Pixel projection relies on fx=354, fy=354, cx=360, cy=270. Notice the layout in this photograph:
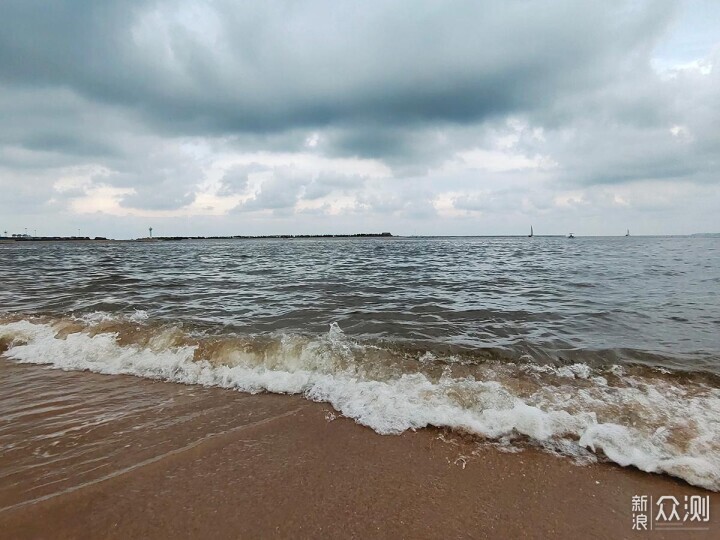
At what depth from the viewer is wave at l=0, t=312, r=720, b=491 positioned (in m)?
3.74

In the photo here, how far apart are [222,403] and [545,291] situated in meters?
12.1

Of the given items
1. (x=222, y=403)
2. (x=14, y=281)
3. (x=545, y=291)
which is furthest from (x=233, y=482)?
(x=14, y=281)

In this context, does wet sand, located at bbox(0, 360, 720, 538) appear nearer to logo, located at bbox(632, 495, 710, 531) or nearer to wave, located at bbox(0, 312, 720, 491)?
logo, located at bbox(632, 495, 710, 531)

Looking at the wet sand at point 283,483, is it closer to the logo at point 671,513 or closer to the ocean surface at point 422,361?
the logo at point 671,513

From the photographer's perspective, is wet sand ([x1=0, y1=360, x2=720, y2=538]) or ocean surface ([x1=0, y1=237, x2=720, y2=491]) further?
ocean surface ([x1=0, y1=237, x2=720, y2=491])

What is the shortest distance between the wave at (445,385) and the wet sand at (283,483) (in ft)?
0.86

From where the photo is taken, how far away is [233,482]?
124 inches

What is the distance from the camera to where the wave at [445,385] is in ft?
12.3

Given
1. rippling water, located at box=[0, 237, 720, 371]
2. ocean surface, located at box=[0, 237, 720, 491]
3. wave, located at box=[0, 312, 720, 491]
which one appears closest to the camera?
wave, located at box=[0, 312, 720, 491]

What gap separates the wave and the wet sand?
261mm

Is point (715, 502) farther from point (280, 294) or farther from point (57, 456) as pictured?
point (280, 294)

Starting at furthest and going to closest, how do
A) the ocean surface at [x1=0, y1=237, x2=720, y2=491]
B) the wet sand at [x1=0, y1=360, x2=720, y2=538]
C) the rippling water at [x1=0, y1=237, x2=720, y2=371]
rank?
the rippling water at [x1=0, y1=237, x2=720, y2=371] → the ocean surface at [x1=0, y1=237, x2=720, y2=491] → the wet sand at [x1=0, y1=360, x2=720, y2=538]

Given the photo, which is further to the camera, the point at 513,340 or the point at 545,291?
the point at 545,291

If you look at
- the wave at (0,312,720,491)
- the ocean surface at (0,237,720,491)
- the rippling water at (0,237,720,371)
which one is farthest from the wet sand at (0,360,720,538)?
the rippling water at (0,237,720,371)
